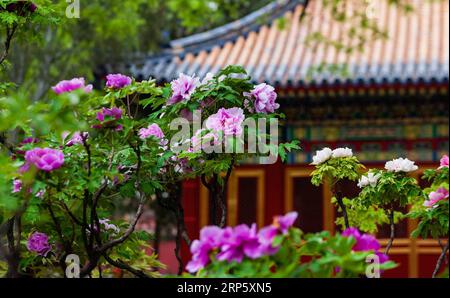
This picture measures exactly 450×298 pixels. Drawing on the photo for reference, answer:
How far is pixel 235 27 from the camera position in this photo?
1288cm

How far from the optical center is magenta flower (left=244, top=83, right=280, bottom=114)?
3.45 meters

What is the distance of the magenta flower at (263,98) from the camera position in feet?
11.3

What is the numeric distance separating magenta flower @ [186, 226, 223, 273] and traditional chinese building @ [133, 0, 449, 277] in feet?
27.6

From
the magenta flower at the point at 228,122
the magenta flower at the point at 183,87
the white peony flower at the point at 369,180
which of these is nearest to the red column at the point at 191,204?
the white peony flower at the point at 369,180

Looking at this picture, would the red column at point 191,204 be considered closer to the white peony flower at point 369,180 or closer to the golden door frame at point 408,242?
the golden door frame at point 408,242

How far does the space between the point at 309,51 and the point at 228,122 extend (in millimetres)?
9134

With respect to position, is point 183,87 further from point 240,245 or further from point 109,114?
point 240,245

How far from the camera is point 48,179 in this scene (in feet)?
9.07

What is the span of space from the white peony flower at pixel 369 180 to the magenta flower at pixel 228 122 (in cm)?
74

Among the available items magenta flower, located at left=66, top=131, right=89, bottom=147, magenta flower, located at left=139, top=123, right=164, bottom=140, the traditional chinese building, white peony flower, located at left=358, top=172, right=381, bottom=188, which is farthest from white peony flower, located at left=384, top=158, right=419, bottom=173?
the traditional chinese building

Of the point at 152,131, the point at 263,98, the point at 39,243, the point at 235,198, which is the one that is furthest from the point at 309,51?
the point at 152,131
